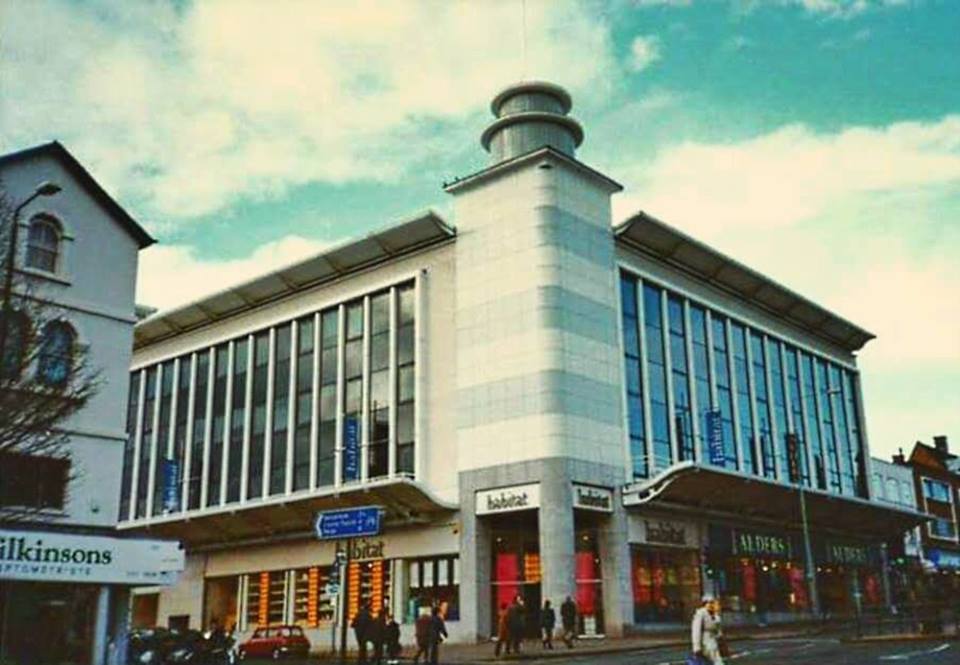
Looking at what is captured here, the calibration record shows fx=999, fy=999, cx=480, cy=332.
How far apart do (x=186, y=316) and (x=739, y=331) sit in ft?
98.8

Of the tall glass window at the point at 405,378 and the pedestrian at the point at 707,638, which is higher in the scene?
the tall glass window at the point at 405,378

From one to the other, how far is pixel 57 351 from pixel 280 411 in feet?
77.1

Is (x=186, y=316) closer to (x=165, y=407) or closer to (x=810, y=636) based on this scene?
(x=165, y=407)

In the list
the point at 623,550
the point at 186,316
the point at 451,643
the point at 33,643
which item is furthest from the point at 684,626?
the point at 186,316

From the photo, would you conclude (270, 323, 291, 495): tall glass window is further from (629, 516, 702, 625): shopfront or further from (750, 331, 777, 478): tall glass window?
(750, 331, 777, 478): tall glass window

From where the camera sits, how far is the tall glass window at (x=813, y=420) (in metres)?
56.2

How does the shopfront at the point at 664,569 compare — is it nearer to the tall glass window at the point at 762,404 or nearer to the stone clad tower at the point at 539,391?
the stone clad tower at the point at 539,391

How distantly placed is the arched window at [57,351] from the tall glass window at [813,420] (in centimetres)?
4144

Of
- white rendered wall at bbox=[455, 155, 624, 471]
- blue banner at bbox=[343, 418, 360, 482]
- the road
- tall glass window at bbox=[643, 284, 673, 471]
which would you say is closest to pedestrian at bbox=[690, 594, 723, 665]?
the road

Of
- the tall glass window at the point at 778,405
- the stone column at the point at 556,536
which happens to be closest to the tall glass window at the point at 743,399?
the tall glass window at the point at 778,405

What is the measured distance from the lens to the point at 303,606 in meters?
45.7

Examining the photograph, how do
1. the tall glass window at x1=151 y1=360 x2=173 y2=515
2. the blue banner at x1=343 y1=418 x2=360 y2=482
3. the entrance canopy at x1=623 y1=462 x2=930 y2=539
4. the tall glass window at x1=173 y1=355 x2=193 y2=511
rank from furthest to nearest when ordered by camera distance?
the tall glass window at x1=151 y1=360 x2=173 y2=515 → the tall glass window at x1=173 y1=355 x2=193 y2=511 → the blue banner at x1=343 y1=418 x2=360 y2=482 → the entrance canopy at x1=623 y1=462 x2=930 y2=539

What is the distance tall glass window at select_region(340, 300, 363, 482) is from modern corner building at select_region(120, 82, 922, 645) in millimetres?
127

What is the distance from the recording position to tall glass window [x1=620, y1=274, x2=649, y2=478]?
139 ft
